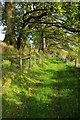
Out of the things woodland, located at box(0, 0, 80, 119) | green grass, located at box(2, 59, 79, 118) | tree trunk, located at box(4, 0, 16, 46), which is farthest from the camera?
tree trunk, located at box(4, 0, 16, 46)

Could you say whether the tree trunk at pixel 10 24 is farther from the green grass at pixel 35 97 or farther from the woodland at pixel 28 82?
the green grass at pixel 35 97

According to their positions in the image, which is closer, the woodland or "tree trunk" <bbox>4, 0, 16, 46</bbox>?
the woodland

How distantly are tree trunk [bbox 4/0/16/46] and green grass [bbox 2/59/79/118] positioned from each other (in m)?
4.66

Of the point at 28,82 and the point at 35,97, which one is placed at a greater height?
the point at 35,97

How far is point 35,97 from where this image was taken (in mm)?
17562

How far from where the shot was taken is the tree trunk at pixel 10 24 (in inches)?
1033

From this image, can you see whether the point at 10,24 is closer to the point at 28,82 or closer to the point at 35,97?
the point at 28,82

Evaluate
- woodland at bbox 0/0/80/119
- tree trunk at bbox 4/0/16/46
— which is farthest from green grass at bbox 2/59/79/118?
tree trunk at bbox 4/0/16/46

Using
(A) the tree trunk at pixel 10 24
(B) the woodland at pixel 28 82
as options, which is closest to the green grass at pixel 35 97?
(B) the woodland at pixel 28 82

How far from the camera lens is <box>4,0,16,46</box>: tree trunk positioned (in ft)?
86.1

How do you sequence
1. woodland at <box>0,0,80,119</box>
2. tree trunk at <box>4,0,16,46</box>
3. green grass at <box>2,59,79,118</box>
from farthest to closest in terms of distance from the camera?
1. tree trunk at <box>4,0,16,46</box>
2. woodland at <box>0,0,80,119</box>
3. green grass at <box>2,59,79,118</box>

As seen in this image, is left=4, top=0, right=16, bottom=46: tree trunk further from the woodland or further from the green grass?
the green grass

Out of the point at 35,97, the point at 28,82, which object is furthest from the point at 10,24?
the point at 35,97

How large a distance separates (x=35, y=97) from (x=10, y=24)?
1038 centimetres
